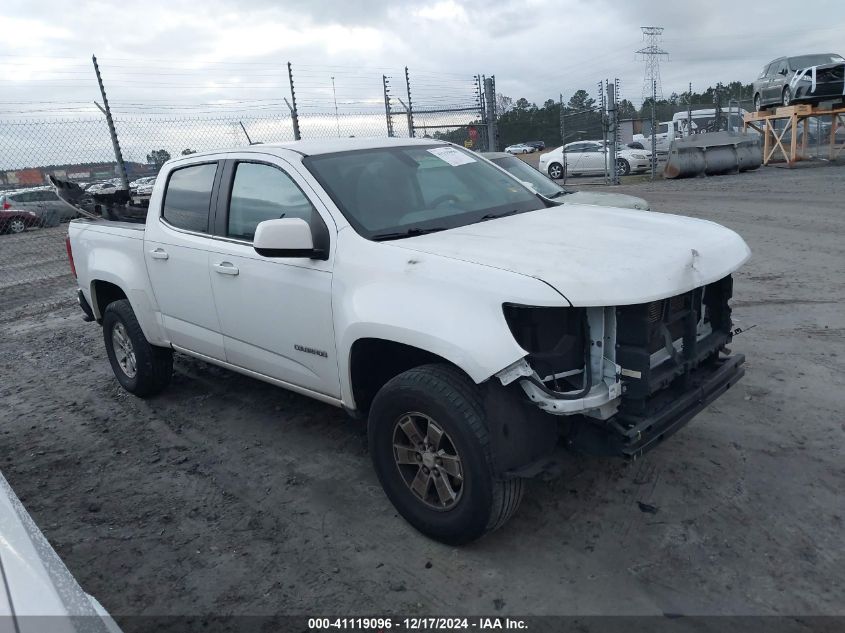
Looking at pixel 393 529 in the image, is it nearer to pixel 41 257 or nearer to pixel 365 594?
pixel 365 594

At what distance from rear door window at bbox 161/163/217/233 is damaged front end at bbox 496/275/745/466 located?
2.55 meters

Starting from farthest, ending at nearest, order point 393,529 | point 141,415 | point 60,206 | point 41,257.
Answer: point 60,206 → point 41,257 → point 141,415 → point 393,529

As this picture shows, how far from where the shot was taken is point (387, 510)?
11.7ft

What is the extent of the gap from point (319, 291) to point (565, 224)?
55.0 inches

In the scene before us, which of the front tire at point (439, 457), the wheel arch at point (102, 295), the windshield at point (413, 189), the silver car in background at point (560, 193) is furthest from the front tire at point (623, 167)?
the front tire at point (439, 457)

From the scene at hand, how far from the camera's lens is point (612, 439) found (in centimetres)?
292

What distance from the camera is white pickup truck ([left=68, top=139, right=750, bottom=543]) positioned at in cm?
287

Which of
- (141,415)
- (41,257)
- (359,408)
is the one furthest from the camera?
(41,257)

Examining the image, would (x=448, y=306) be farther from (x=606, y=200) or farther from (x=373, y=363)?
(x=606, y=200)

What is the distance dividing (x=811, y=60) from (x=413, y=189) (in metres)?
22.0

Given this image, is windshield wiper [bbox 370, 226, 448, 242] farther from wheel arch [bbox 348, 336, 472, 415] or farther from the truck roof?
the truck roof

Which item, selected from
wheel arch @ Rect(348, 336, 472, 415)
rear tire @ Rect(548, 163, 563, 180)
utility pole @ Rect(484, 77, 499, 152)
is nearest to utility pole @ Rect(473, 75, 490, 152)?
utility pole @ Rect(484, 77, 499, 152)

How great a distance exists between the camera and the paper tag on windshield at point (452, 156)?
14.4 feet

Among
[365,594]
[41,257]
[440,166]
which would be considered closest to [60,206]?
[41,257]
